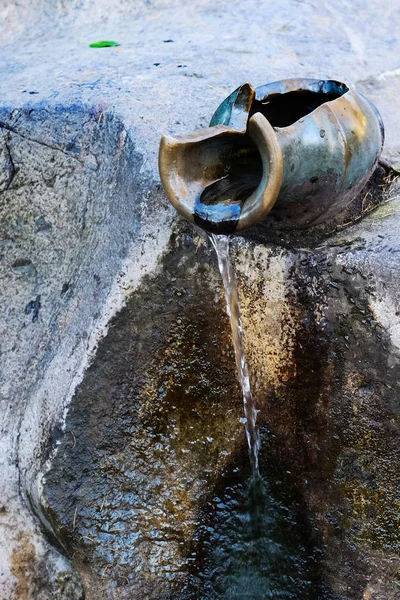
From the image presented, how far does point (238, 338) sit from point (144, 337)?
0.27 metres

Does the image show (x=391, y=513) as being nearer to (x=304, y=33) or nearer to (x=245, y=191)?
(x=245, y=191)

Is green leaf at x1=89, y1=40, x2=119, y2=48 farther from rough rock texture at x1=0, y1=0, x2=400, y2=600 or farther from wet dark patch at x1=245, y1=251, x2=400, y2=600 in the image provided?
wet dark patch at x1=245, y1=251, x2=400, y2=600

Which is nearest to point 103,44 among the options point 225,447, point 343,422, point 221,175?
point 221,175

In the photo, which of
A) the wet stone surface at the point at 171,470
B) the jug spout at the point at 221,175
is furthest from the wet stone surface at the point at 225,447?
the jug spout at the point at 221,175

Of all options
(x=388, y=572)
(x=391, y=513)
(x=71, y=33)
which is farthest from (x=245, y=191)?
(x=71, y=33)

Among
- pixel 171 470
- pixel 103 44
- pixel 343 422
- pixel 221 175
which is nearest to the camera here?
pixel 221 175

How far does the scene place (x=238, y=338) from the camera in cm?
197

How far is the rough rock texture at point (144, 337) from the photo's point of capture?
1.88 metres

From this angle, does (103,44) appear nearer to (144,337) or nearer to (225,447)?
(144,337)

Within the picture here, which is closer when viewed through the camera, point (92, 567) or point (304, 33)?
point (92, 567)

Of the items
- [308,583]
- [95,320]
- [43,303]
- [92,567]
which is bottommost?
[308,583]

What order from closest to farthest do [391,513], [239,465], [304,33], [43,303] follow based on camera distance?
[391,513], [239,465], [43,303], [304,33]

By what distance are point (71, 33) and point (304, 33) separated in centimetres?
116

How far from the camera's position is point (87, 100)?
2.37 metres
